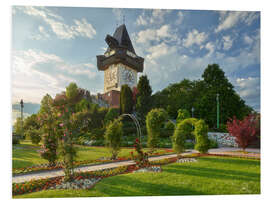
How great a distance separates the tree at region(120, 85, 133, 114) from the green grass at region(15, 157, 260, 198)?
324 inches

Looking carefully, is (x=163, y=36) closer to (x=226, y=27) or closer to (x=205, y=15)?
(x=205, y=15)

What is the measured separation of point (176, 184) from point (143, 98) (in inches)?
380

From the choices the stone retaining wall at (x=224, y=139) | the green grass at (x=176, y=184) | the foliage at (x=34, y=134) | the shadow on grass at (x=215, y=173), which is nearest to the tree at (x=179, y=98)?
the stone retaining wall at (x=224, y=139)

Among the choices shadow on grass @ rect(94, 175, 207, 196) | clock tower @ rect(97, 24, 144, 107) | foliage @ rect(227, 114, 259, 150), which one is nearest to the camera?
shadow on grass @ rect(94, 175, 207, 196)

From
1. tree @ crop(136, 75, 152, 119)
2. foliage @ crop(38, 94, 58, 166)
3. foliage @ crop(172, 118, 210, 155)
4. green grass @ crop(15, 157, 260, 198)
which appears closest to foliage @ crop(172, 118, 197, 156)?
foliage @ crop(172, 118, 210, 155)

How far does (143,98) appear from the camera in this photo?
12758 mm

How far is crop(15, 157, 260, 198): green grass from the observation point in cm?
325

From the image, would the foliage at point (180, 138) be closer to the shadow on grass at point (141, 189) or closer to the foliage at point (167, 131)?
the shadow on grass at point (141, 189)

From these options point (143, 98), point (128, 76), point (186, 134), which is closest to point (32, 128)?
point (186, 134)

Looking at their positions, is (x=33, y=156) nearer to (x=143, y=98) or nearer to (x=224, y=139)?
→ (x=143, y=98)

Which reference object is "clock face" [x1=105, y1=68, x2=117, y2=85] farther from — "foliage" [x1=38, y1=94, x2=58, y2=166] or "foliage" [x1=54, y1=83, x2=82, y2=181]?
"foliage" [x1=54, y1=83, x2=82, y2=181]

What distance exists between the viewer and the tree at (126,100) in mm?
11781

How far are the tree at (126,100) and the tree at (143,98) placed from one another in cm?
80
